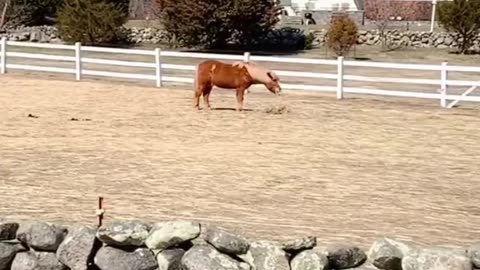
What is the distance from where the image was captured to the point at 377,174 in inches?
418

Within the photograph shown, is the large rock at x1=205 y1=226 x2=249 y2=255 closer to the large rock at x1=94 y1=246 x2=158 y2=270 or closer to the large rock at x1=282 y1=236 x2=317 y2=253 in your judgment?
the large rock at x1=282 y1=236 x2=317 y2=253

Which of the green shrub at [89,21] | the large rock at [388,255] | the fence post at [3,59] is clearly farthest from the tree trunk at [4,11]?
the large rock at [388,255]

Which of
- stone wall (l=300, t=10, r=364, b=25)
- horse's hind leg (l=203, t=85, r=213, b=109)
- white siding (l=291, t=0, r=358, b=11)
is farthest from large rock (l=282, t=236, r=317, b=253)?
white siding (l=291, t=0, r=358, b=11)

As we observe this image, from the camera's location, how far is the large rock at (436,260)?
5344 mm

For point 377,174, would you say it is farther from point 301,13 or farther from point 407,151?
point 301,13

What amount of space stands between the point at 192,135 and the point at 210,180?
358 centimetres

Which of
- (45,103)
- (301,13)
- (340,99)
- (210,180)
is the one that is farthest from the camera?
(301,13)

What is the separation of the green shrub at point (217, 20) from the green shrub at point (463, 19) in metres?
6.71

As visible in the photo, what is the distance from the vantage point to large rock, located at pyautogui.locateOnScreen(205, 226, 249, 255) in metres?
5.71

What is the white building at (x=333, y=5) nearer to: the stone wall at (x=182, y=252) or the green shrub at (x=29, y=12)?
the green shrub at (x=29, y=12)

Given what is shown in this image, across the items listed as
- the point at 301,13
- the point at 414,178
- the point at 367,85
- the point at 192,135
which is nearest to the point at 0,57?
the point at 367,85

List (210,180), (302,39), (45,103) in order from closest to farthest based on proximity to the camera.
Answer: (210,180) → (45,103) → (302,39)

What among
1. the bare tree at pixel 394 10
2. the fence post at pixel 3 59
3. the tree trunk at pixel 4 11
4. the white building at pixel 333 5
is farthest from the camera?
the white building at pixel 333 5

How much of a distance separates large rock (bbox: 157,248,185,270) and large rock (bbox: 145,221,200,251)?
38mm
